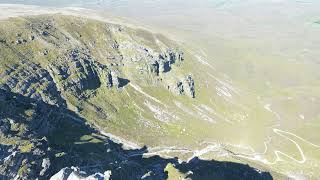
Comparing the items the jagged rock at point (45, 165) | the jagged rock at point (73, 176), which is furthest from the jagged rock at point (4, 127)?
the jagged rock at point (73, 176)

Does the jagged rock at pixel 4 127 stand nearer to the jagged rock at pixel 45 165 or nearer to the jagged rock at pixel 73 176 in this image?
the jagged rock at pixel 45 165

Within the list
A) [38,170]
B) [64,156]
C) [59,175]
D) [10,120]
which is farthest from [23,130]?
[59,175]

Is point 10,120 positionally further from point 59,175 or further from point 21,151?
point 59,175

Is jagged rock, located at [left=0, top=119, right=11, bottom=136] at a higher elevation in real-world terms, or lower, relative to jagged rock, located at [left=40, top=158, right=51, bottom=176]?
higher

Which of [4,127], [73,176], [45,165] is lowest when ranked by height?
[45,165]

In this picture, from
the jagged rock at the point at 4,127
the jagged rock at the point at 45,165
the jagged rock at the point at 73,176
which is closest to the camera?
the jagged rock at the point at 73,176

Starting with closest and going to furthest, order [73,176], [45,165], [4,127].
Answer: [73,176]
[45,165]
[4,127]

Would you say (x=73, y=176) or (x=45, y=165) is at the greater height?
(x=73, y=176)

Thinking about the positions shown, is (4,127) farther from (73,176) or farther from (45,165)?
(73,176)

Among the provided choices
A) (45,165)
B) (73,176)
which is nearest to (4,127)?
(45,165)

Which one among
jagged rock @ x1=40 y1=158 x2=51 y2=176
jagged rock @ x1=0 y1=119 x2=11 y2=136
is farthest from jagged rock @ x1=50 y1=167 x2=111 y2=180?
jagged rock @ x1=0 y1=119 x2=11 y2=136

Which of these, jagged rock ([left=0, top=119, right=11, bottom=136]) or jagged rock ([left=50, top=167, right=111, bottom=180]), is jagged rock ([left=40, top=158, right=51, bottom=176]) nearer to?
jagged rock ([left=50, top=167, right=111, bottom=180])
